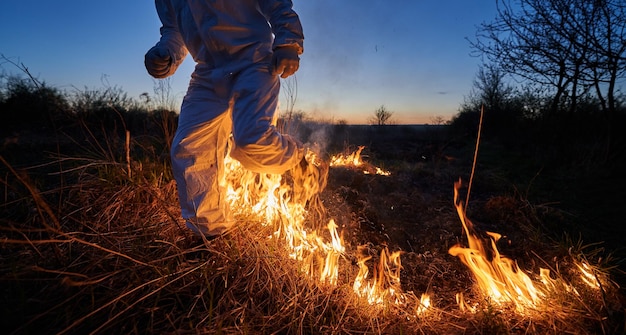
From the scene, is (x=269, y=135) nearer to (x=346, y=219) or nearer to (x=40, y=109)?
(x=346, y=219)

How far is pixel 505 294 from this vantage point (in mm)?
1746

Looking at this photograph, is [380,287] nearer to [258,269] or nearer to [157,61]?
[258,269]

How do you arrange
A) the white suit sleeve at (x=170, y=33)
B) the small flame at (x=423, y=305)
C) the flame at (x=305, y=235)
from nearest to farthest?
the small flame at (x=423, y=305)
the flame at (x=305, y=235)
the white suit sleeve at (x=170, y=33)

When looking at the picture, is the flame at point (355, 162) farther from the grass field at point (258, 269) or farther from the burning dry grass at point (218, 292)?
the burning dry grass at point (218, 292)

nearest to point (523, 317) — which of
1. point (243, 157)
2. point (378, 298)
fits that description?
point (378, 298)

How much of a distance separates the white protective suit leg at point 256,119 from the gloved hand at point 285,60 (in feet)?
0.31

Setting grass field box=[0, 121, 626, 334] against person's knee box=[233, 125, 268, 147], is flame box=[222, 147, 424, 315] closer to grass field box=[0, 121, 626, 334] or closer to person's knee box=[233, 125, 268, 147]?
grass field box=[0, 121, 626, 334]

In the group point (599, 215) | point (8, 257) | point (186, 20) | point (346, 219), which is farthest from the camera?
point (599, 215)

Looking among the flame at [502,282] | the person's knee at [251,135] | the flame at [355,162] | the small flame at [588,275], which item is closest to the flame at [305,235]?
the flame at [502,282]

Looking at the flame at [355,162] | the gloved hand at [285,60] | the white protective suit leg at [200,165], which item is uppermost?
the gloved hand at [285,60]

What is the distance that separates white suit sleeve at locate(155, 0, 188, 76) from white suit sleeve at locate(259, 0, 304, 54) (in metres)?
0.73

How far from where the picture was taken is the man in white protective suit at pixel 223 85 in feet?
5.81

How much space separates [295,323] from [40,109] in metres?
8.53

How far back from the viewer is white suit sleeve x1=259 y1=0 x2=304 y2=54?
176 centimetres
